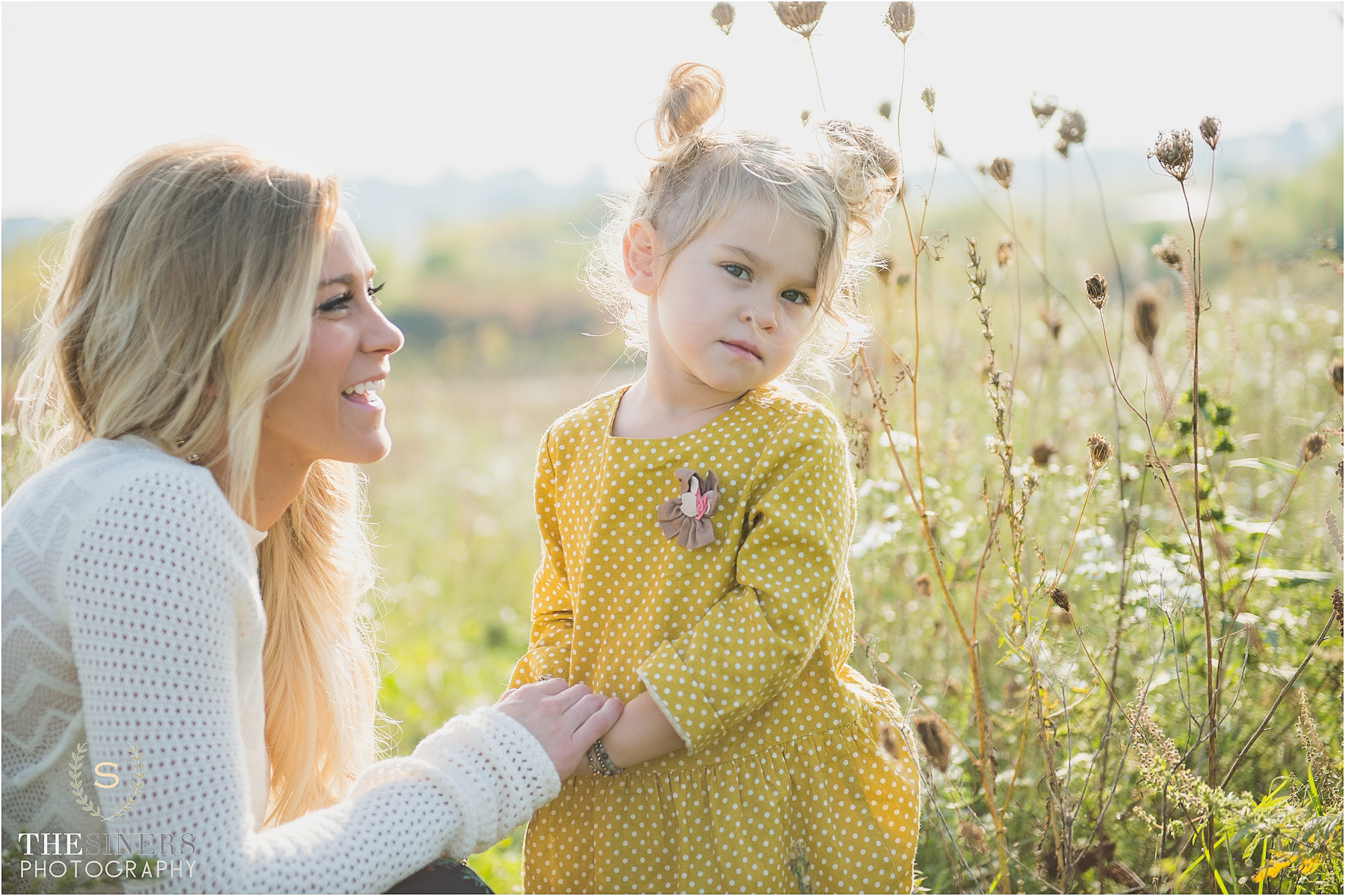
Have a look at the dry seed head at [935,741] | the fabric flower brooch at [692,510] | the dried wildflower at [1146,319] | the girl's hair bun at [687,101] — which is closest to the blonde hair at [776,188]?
the girl's hair bun at [687,101]

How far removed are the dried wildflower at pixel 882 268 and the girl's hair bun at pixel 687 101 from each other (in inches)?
17.7

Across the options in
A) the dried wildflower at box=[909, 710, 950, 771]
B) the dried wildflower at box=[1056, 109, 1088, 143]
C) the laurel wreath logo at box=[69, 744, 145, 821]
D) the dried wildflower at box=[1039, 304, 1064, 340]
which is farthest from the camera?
the dried wildflower at box=[1039, 304, 1064, 340]

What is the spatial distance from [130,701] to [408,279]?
2396cm

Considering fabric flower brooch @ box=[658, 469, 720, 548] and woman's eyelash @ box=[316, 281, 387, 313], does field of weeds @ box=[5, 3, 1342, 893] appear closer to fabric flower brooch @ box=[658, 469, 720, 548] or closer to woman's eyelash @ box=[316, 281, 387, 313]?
fabric flower brooch @ box=[658, 469, 720, 548]

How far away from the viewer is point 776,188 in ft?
5.83

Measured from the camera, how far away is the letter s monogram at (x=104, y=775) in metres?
1.37

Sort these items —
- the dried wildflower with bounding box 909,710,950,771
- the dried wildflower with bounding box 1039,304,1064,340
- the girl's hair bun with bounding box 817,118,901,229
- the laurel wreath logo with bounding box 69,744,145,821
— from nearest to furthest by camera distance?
the laurel wreath logo with bounding box 69,744,145,821 → the dried wildflower with bounding box 909,710,950,771 → the girl's hair bun with bounding box 817,118,901,229 → the dried wildflower with bounding box 1039,304,1064,340

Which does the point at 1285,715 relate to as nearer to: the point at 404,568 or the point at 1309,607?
the point at 1309,607

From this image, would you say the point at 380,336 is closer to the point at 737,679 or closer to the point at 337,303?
the point at 337,303

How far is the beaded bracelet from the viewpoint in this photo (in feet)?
5.67

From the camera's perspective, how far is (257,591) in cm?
156

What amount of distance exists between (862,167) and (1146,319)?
57 centimetres

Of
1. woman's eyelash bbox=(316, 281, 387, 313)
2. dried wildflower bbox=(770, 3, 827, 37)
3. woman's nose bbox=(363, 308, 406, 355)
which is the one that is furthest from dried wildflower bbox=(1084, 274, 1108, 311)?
woman's eyelash bbox=(316, 281, 387, 313)

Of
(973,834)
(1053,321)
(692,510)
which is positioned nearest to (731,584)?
(692,510)
